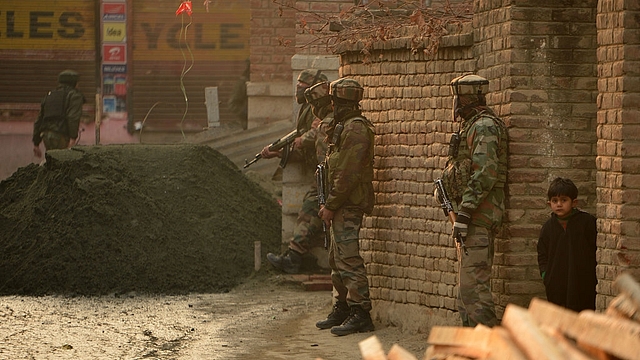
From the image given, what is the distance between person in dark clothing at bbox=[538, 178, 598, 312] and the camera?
25.1ft

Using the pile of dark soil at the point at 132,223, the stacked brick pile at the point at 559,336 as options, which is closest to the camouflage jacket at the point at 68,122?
the pile of dark soil at the point at 132,223

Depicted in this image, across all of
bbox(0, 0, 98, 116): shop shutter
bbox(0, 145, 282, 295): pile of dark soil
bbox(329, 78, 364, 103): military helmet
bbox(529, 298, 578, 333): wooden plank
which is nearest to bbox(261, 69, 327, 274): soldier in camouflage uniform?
bbox(0, 145, 282, 295): pile of dark soil

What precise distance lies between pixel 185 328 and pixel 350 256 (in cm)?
152

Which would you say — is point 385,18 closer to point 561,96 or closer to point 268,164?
point 561,96

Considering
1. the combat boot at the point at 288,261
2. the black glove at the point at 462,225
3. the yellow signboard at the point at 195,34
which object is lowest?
the combat boot at the point at 288,261

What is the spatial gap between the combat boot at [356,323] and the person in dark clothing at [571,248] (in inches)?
89.4

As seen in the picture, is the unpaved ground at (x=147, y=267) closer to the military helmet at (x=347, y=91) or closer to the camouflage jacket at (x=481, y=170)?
the camouflage jacket at (x=481, y=170)

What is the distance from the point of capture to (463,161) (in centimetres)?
834

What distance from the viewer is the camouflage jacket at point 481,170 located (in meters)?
8.11

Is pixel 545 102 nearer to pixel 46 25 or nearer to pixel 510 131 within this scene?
pixel 510 131

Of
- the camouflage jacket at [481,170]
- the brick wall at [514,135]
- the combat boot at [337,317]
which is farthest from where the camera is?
the combat boot at [337,317]

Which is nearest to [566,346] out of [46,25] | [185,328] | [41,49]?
[185,328]

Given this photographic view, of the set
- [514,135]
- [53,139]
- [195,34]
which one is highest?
[195,34]

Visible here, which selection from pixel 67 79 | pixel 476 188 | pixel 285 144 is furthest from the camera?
pixel 67 79
